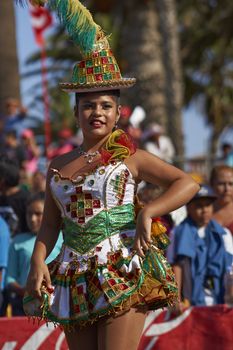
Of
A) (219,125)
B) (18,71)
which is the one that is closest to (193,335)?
(18,71)

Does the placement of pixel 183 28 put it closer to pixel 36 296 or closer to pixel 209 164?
pixel 209 164

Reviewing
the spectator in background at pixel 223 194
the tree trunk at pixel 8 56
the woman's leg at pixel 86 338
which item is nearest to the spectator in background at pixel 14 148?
the tree trunk at pixel 8 56

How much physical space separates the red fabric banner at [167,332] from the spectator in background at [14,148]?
4024mm

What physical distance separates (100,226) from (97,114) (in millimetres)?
591

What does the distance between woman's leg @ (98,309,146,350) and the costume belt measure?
0.40 metres

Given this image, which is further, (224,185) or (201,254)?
(224,185)

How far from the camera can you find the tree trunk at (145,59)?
1856cm

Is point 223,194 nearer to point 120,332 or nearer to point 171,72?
point 120,332

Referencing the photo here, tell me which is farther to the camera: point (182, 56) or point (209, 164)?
point (182, 56)

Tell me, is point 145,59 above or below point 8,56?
below

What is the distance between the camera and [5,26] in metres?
17.1

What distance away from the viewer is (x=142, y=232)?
5520 millimetres

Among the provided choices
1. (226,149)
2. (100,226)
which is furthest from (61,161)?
(226,149)

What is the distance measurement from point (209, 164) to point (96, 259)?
10672 millimetres
